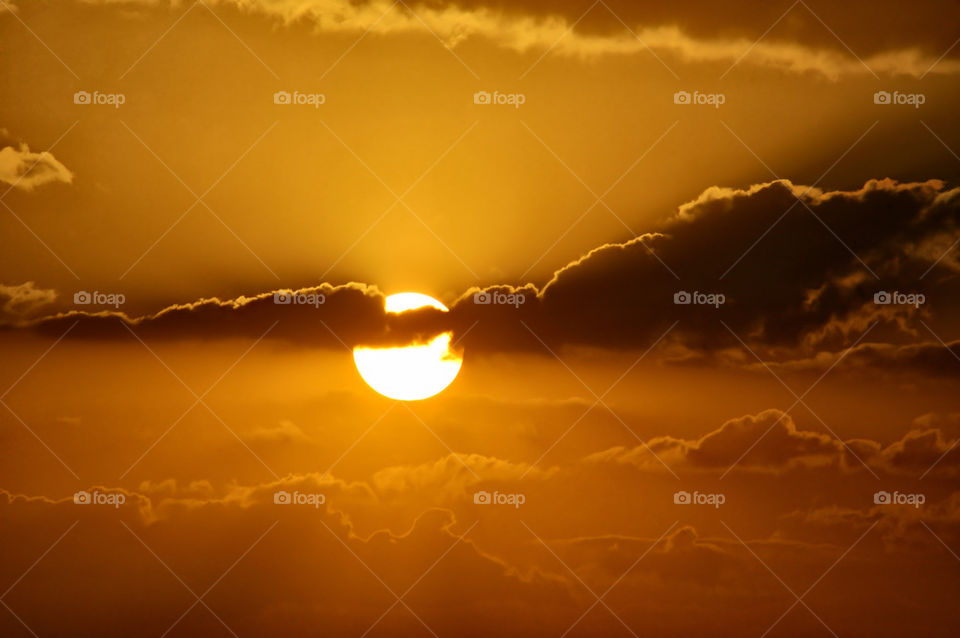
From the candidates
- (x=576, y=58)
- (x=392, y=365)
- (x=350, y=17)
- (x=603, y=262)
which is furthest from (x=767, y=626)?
(x=350, y=17)

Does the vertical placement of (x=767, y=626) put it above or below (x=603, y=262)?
below

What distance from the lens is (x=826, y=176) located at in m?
6.53

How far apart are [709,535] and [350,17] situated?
5555 mm

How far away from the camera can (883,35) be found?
259 inches

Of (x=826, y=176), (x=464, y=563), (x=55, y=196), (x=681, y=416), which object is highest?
(x=826, y=176)

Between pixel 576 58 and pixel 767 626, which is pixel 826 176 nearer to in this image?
pixel 576 58

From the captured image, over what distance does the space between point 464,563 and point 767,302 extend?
11.6ft

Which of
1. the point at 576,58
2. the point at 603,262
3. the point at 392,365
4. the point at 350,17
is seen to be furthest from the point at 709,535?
the point at 350,17

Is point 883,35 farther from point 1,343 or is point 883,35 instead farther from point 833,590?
point 1,343

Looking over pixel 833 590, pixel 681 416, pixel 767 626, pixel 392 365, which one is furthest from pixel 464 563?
pixel 833 590

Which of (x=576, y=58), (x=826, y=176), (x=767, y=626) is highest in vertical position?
(x=576, y=58)

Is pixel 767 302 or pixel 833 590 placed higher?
pixel 767 302

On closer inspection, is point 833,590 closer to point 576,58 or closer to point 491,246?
point 491,246

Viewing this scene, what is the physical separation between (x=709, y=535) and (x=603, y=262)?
256 centimetres
